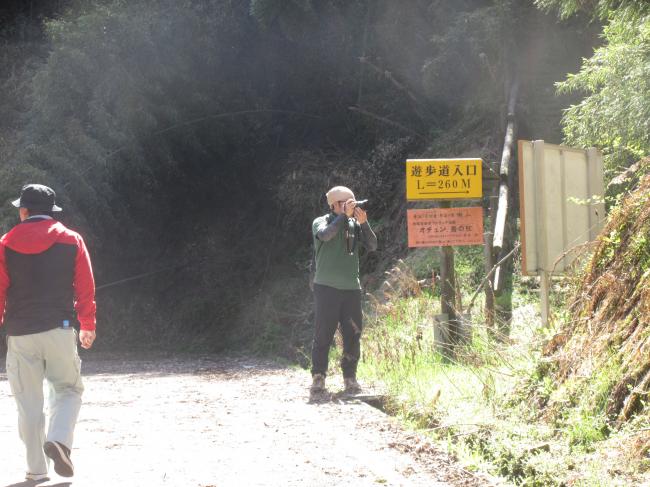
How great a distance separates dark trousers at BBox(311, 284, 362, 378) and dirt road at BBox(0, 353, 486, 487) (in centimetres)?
49

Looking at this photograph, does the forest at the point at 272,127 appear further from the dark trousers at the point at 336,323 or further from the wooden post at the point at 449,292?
the dark trousers at the point at 336,323

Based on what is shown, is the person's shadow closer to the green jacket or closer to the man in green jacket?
the man in green jacket

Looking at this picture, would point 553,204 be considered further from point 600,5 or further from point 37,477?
point 37,477

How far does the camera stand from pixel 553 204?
276 inches

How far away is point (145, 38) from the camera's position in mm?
16906

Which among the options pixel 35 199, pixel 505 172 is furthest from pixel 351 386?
pixel 505 172

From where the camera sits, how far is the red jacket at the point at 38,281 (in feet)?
17.4

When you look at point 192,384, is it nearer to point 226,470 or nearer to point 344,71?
point 226,470

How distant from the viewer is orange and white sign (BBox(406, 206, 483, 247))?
29.6 feet

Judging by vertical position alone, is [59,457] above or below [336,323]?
below

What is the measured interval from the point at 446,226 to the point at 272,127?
36.1 feet

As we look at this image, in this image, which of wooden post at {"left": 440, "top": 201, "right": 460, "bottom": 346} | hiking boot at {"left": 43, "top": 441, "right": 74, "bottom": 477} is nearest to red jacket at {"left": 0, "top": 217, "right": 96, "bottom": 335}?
hiking boot at {"left": 43, "top": 441, "right": 74, "bottom": 477}

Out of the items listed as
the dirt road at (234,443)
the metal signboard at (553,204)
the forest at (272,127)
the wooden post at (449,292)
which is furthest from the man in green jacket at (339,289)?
the metal signboard at (553,204)

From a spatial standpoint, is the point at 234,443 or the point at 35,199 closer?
the point at 35,199
